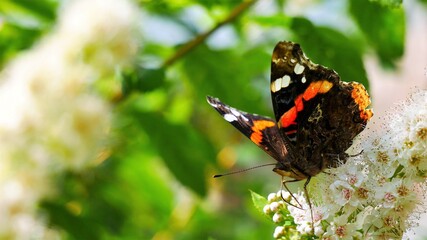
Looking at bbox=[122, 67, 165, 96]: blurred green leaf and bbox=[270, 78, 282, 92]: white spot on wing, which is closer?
bbox=[270, 78, 282, 92]: white spot on wing

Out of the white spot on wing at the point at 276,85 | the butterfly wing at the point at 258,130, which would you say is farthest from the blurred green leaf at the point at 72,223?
the white spot on wing at the point at 276,85

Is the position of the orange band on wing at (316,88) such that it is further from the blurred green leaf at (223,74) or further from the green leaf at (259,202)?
the blurred green leaf at (223,74)

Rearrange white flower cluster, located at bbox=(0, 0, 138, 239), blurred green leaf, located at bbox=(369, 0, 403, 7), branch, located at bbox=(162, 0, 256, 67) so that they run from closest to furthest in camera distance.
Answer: blurred green leaf, located at bbox=(369, 0, 403, 7) → branch, located at bbox=(162, 0, 256, 67) → white flower cluster, located at bbox=(0, 0, 138, 239)

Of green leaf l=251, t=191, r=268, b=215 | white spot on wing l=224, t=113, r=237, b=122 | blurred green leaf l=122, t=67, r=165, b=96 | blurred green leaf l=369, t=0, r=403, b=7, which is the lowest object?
blurred green leaf l=122, t=67, r=165, b=96

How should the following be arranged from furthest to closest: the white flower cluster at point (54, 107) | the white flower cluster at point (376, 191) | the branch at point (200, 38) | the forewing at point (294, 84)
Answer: the white flower cluster at point (54, 107), the branch at point (200, 38), the forewing at point (294, 84), the white flower cluster at point (376, 191)

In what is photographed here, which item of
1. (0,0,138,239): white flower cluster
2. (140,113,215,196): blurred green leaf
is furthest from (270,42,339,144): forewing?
(0,0,138,239): white flower cluster

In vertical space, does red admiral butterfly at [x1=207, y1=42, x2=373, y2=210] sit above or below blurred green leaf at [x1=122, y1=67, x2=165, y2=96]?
above

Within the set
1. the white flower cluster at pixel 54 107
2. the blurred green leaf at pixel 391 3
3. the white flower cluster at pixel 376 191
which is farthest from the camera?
the white flower cluster at pixel 54 107

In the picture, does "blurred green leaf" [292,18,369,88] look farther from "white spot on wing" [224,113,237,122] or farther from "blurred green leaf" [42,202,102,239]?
"blurred green leaf" [42,202,102,239]
